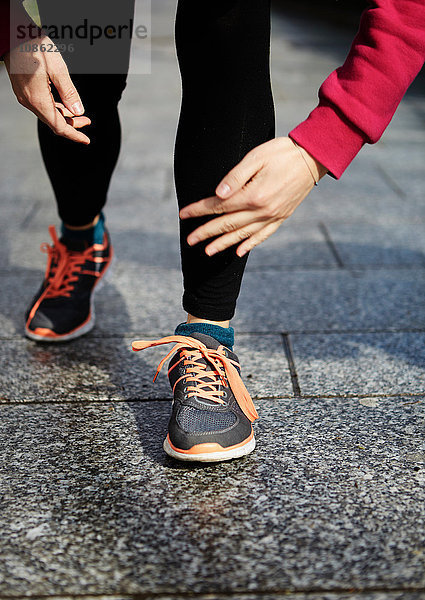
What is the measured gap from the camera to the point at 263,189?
942mm

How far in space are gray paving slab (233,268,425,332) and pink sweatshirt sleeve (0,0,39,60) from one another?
975 mm

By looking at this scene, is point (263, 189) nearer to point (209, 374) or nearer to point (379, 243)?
point (209, 374)

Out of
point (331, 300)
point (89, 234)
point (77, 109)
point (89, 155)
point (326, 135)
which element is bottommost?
point (331, 300)

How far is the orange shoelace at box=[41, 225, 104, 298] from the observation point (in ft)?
5.99

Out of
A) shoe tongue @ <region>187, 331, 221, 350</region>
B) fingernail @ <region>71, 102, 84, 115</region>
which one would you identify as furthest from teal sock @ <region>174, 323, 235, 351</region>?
fingernail @ <region>71, 102, 84, 115</region>

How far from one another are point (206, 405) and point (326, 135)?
0.56m

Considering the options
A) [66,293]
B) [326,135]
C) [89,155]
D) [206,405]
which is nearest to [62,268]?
[66,293]

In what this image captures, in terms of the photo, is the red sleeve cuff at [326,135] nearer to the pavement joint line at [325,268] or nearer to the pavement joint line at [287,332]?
the pavement joint line at [287,332]

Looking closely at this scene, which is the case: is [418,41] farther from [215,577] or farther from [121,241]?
[121,241]

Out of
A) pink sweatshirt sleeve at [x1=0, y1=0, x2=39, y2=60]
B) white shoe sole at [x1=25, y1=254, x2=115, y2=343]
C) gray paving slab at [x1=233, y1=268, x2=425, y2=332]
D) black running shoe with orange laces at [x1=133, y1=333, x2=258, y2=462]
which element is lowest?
gray paving slab at [x1=233, y1=268, x2=425, y2=332]

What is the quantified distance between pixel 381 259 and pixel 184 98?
132 cm

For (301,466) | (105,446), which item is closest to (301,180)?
(301,466)

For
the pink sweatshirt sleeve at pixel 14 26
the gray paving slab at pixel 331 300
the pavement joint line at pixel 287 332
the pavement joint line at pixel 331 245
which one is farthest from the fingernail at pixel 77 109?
the pavement joint line at pixel 331 245

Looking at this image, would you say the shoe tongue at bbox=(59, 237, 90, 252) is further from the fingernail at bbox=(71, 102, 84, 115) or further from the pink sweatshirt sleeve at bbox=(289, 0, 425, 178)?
the pink sweatshirt sleeve at bbox=(289, 0, 425, 178)
